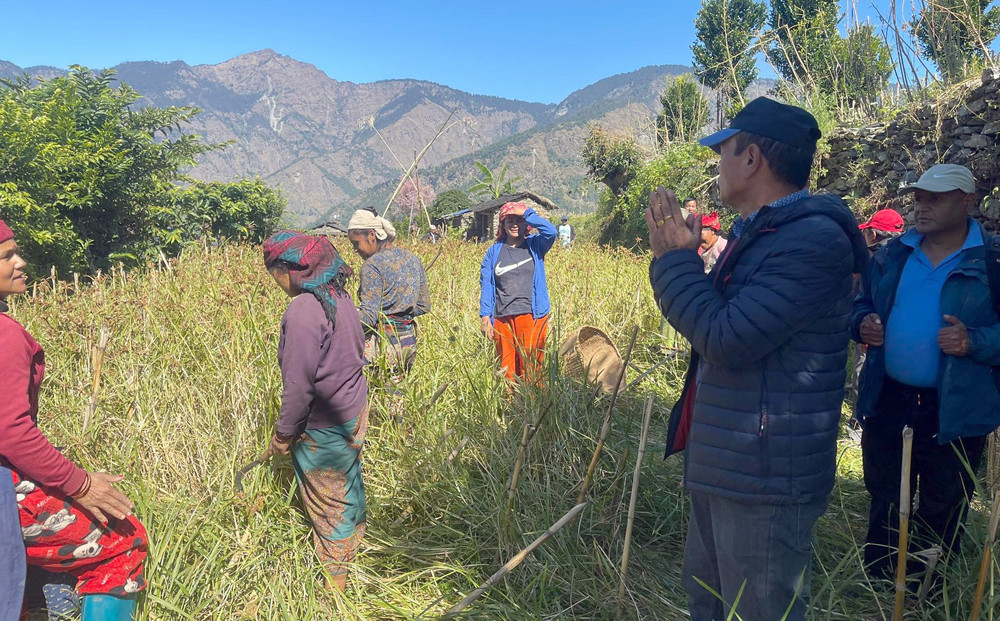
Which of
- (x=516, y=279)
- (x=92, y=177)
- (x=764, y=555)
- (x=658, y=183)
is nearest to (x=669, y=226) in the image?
(x=764, y=555)

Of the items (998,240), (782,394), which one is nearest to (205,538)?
(782,394)

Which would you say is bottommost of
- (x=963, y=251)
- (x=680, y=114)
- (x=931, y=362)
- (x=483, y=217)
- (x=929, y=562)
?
(x=929, y=562)

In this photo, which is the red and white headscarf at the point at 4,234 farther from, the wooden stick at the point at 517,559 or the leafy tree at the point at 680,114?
the leafy tree at the point at 680,114

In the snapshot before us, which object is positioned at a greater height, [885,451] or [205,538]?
[885,451]

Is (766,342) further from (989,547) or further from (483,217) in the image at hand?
(483,217)

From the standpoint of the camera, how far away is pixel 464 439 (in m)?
2.61

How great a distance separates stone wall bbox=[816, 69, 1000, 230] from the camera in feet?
15.8

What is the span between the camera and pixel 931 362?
2.04m

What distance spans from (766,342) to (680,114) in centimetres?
1213

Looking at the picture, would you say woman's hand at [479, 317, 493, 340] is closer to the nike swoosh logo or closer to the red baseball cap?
the nike swoosh logo

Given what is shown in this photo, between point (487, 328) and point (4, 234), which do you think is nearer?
point (4, 234)

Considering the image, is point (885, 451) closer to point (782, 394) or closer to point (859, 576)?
point (859, 576)

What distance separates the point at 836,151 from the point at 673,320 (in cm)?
749

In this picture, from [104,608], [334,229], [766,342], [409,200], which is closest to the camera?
[766,342]
